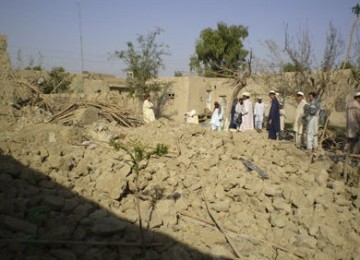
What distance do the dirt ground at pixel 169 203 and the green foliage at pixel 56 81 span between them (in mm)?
8509

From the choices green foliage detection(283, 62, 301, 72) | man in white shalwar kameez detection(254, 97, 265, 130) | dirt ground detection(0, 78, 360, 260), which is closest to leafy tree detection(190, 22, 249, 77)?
green foliage detection(283, 62, 301, 72)

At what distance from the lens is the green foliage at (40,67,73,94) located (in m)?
14.0

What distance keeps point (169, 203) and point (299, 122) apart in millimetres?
4875

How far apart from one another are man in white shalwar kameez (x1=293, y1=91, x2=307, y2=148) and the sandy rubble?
1.89 meters

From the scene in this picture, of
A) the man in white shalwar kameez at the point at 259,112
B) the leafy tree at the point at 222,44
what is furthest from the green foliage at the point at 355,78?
the leafy tree at the point at 222,44

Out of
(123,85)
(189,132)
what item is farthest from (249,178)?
(123,85)

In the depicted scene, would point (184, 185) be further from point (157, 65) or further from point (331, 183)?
point (157, 65)

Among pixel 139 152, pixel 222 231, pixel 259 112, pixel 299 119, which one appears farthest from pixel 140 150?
pixel 259 112

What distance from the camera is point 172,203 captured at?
4.30 meters

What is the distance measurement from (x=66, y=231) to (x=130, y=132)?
159 inches

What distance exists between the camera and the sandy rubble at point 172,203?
336cm

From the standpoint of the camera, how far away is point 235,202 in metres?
4.73

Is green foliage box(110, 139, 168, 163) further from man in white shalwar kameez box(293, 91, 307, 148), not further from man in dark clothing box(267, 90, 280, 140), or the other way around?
man in dark clothing box(267, 90, 280, 140)

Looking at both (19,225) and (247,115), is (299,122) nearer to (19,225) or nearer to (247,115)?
(247,115)
